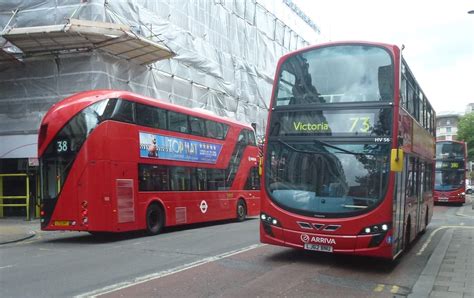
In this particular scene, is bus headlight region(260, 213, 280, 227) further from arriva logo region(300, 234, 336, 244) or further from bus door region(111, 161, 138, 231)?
bus door region(111, 161, 138, 231)

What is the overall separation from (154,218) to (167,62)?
390 inches

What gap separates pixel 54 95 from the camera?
18.8 m

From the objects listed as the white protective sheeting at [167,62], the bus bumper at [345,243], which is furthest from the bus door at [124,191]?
the white protective sheeting at [167,62]

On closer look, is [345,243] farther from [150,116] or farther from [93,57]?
[93,57]

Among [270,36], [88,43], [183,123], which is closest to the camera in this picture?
[183,123]

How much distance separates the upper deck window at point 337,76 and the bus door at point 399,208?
162 centimetres

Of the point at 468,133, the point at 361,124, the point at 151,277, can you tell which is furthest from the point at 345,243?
the point at 468,133

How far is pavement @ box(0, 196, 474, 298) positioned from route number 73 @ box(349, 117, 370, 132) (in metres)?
2.70

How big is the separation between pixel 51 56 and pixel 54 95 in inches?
59.3

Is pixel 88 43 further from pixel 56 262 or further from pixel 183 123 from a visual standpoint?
pixel 56 262

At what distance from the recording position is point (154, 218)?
1452 cm

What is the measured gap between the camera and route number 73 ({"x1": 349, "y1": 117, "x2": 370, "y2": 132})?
8602 millimetres

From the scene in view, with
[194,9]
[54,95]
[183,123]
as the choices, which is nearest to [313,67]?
[183,123]

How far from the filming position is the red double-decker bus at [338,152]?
8305 mm
